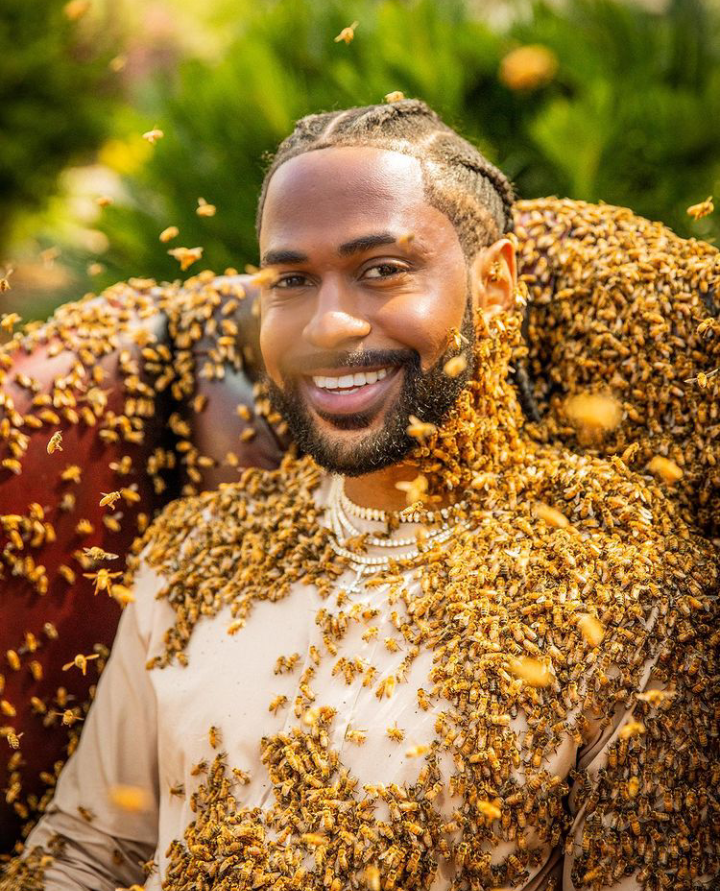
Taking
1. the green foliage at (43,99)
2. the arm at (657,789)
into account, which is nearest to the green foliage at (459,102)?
the arm at (657,789)

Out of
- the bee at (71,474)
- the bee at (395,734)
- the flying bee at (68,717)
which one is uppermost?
the bee at (71,474)

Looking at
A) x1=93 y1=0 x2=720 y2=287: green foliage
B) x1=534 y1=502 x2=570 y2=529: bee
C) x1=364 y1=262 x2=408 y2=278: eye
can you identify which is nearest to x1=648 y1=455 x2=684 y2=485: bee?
x1=534 y1=502 x2=570 y2=529: bee

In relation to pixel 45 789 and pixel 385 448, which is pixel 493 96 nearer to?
pixel 385 448

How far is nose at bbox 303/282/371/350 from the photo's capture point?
90.8 inches

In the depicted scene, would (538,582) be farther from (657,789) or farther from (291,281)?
(291,281)

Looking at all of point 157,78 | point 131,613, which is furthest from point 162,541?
point 157,78

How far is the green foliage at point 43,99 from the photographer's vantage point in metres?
10.6

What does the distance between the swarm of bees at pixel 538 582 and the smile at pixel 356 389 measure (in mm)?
109

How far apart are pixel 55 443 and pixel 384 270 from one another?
3.80ft

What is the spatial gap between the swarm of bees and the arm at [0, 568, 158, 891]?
2.8 inches

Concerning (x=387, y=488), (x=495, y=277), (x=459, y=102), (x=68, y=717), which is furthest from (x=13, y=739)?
(x=459, y=102)

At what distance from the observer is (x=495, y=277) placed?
2.57 m

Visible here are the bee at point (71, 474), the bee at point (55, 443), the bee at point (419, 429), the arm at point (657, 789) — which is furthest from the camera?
the bee at point (71, 474)

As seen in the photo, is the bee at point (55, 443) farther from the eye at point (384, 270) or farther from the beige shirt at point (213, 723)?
the eye at point (384, 270)
